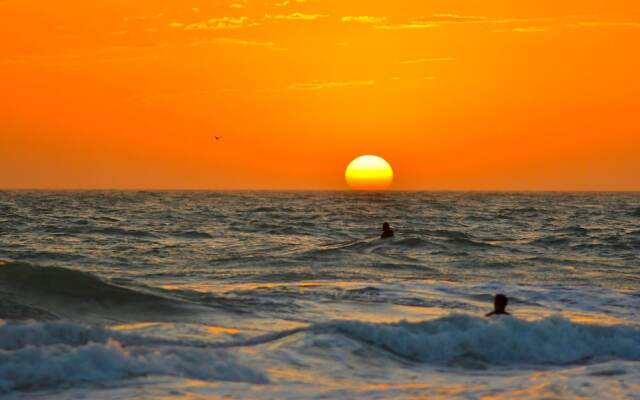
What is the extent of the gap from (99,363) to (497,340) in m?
6.52

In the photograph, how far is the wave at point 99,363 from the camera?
11008 mm

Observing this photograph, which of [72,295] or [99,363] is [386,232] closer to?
[72,295]

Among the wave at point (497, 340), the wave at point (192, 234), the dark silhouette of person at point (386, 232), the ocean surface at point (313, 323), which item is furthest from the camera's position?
the wave at point (192, 234)

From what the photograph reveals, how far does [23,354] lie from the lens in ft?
37.7

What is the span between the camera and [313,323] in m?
15.7

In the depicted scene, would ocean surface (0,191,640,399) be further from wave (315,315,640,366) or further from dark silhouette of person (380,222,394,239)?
dark silhouette of person (380,222,394,239)

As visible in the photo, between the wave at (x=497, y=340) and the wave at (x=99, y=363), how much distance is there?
2.92 metres

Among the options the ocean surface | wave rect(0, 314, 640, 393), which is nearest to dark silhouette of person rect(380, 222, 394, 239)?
the ocean surface

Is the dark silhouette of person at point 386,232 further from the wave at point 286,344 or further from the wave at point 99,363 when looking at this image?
the wave at point 99,363

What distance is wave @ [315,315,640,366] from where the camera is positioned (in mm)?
13828

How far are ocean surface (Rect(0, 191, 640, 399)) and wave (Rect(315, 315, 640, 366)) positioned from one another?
0.03 metres

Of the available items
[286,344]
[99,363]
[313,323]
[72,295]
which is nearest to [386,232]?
[72,295]

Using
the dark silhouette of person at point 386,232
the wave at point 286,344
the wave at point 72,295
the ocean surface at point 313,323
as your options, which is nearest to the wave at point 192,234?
the ocean surface at point 313,323

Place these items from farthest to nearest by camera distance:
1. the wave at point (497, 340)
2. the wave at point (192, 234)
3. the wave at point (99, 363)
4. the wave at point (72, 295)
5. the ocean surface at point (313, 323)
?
the wave at point (192, 234) → the wave at point (72, 295) → the wave at point (497, 340) → the ocean surface at point (313, 323) → the wave at point (99, 363)
